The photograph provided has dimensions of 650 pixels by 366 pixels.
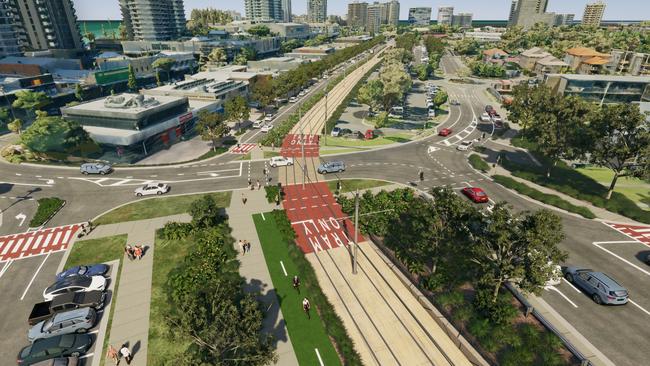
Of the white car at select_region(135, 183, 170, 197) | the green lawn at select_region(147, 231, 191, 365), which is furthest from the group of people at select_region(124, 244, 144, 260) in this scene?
the white car at select_region(135, 183, 170, 197)

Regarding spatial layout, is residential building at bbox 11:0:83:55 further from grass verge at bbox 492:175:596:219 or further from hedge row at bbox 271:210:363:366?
grass verge at bbox 492:175:596:219

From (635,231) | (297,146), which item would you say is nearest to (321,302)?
(635,231)

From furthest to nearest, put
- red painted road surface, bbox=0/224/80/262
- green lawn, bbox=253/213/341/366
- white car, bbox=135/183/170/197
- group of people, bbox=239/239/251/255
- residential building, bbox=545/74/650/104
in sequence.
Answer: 1. residential building, bbox=545/74/650/104
2. white car, bbox=135/183/170/197
3. red painted road surface, bbox=0/224/80/262
4. group of people, bbox=239/239/251/255
5. green lawn, bbox=253/213/341/366

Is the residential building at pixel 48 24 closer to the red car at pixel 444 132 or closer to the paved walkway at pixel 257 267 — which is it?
the paved walkway at pixel 257 267

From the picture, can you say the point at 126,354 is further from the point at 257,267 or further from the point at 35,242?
the point at 35,242

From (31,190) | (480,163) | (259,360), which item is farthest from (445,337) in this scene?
(31,190)
